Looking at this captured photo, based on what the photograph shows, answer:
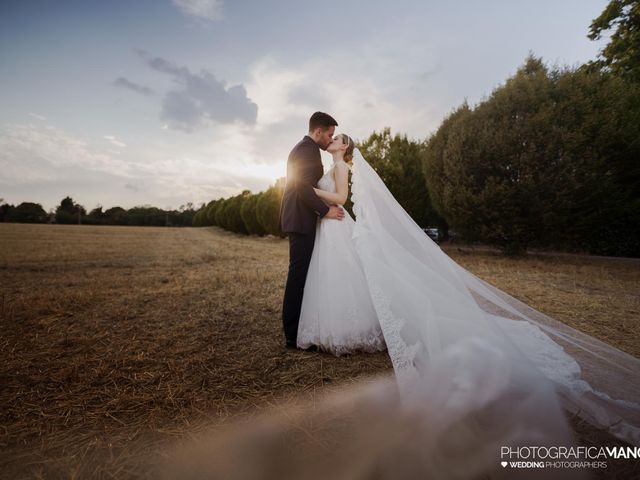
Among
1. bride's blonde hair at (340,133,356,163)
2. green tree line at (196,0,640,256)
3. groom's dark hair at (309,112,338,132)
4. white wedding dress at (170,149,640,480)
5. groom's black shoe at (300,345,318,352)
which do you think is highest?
green tree line at (196,0,640,256)

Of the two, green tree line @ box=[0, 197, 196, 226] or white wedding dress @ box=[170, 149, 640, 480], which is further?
green tree line @ box=[0, 197, 196, 226]

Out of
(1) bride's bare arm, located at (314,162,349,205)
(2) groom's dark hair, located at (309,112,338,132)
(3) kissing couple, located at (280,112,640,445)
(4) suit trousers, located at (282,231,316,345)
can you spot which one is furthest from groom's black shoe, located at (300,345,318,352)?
(2) groom's dark hair, located at (309,112,338,132)

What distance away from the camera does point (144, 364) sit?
292cm

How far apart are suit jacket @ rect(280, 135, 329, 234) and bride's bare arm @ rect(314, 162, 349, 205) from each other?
0.09m

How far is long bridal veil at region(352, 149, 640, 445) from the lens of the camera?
1.80 meters

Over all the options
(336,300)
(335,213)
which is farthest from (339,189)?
(336,300)

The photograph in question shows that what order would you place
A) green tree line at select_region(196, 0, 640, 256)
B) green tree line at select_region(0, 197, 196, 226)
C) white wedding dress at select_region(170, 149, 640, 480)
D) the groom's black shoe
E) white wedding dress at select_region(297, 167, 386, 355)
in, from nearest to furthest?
white wedding dress at select_region(170, 149, 640, 480) → white wedding dress at select_region(297, 167, 386, 355) → the groom's black shoe → green tree line at select_region(196, 0, 640, 256) → green tree line at select_region(0, 197, 196, 226)

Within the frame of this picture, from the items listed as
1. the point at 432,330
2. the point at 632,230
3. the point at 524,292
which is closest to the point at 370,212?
the point at 432,330

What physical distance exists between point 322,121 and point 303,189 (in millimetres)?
765

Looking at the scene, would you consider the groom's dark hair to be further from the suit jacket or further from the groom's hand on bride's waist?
the groom's hand on bride's waist

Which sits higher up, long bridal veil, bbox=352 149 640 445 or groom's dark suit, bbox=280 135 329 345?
groom's dark suit, bbox=280 135 329 345

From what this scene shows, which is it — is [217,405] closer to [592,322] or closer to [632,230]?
[592,322]

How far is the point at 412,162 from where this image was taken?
55.2 feet

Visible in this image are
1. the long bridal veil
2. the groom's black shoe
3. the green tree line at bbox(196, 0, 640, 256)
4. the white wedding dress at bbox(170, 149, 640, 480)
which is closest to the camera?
the white wedding dress at bbox(170, 149, 640, 480)
